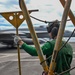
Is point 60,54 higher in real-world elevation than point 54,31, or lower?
lower

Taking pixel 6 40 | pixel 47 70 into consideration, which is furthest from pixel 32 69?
pixel 6 40

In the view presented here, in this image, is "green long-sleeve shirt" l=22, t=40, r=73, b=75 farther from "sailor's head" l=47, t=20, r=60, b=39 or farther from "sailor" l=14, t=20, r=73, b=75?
"sailor's head" l=47, t=20, r=60, b=39

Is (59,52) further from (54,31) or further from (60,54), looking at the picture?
(54,31)

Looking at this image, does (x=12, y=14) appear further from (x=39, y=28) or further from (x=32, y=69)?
(x=39, y=28)

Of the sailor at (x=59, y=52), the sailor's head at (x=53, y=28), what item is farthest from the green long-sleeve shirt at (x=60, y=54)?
the sailor's head at (x=53, y=28)

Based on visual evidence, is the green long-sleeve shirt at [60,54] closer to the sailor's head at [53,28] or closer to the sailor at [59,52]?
the sailor at [59,52]

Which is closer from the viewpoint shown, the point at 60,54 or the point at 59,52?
the point at 59,52

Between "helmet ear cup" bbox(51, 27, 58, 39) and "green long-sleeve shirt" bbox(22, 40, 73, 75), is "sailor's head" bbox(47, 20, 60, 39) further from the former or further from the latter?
"green long-sleeve shirt" bbox(22, 40, 73, 75)

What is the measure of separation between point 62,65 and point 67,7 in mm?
1437

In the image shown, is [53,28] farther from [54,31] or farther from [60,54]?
[60,54]

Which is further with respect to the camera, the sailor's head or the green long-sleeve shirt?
the sailor's head

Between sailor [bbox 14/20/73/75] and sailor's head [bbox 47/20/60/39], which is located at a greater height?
sailor's head [bbox 47/20/60/39]

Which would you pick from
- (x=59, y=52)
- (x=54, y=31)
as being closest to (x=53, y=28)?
(x=54, y=31)

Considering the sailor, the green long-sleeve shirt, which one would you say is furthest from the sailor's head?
the green long-sleeve shirt
